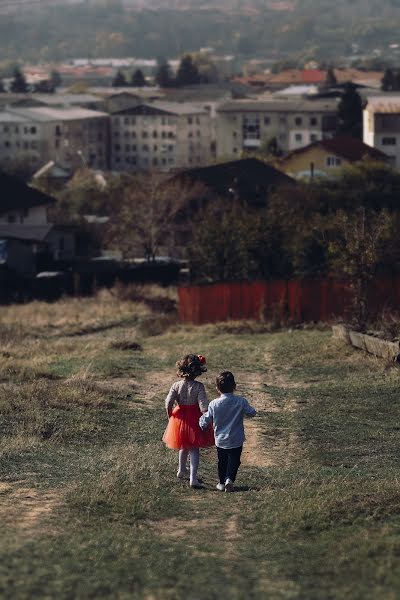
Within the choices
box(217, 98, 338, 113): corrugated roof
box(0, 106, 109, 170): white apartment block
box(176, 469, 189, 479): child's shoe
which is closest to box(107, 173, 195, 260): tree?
box(176, 469, 189, 479): child's shoe

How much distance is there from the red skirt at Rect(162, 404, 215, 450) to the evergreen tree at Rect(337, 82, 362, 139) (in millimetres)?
92781

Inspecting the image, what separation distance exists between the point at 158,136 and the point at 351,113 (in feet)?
89.1

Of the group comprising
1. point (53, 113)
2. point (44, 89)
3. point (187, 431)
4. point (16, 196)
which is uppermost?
point (187, 431)

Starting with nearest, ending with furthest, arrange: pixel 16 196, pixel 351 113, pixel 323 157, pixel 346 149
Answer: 1. pixel 16 196
2. pixel 323 157
3. pixel 346 149
4. pixel 351 113

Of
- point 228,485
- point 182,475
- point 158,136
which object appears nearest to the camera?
point 228,485

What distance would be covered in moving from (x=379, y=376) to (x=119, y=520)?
352 inches

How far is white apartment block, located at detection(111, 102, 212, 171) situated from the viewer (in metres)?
126

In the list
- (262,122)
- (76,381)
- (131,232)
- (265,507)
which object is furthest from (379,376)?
(262,122)

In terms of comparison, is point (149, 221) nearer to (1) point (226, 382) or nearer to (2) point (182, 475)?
(2) point (182, 475)

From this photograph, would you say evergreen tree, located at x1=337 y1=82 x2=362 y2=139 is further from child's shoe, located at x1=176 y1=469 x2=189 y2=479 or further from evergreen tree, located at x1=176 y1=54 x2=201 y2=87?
child's shoe, located at x1=176 y1=469 x2=189 y2=479

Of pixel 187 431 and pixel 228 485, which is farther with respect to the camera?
pixel 187 431

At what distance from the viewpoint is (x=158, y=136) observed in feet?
415

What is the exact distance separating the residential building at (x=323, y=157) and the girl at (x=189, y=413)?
222ft

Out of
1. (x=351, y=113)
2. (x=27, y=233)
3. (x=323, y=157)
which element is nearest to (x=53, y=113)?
(x=351, y=113)
